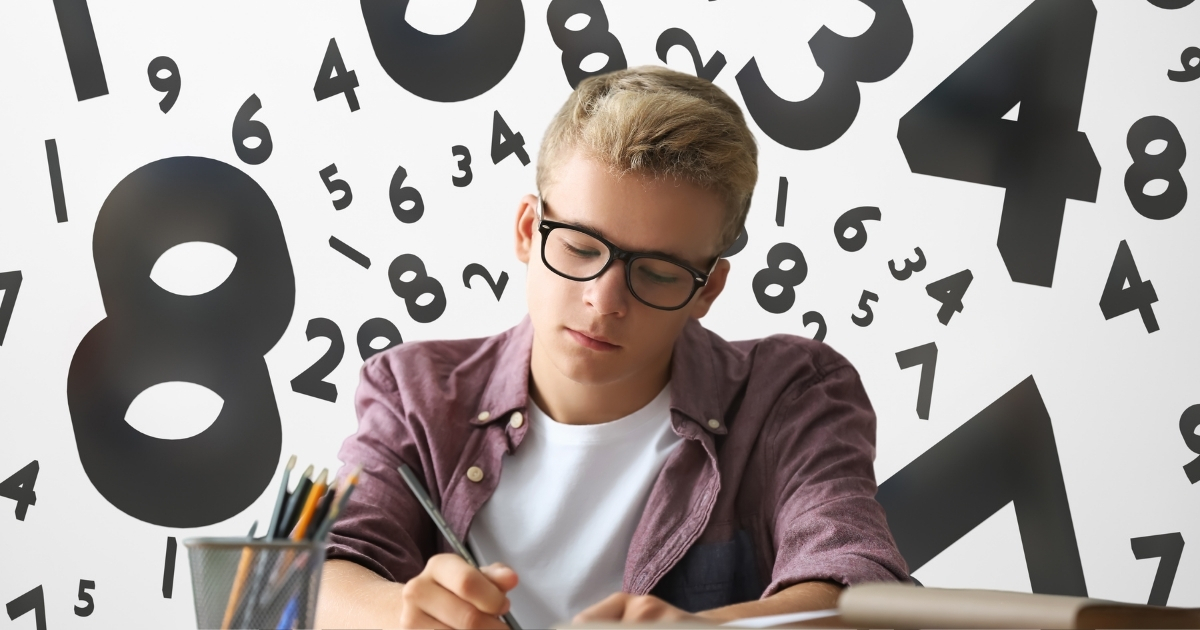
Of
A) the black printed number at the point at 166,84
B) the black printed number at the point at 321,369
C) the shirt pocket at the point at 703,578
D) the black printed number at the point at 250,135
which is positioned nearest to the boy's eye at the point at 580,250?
the shirt pocket at the point at 703,578

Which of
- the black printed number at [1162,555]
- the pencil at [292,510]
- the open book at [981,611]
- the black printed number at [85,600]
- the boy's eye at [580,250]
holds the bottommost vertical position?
the black printed number at [1162,555]

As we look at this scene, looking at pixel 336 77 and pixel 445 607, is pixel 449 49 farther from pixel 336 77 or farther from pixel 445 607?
pixel 445 607

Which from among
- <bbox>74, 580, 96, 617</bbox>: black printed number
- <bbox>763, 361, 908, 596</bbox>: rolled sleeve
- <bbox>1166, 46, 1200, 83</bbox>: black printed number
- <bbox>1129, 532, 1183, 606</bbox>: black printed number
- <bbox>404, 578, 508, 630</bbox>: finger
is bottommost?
<bbox>1129, 532, 1183, 606</bbox>: black printed number

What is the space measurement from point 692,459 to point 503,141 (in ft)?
3.04

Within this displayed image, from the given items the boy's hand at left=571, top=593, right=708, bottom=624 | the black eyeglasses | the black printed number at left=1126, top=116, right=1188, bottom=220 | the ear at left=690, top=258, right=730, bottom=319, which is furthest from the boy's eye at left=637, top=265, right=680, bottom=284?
the black printed number at left=1126, top=116, right=1188, bottom=220

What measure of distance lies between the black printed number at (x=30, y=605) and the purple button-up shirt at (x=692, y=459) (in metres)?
1.01

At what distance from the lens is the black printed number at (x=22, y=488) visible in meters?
1.85

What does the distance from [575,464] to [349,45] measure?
1096mm

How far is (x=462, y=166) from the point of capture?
1.90 m

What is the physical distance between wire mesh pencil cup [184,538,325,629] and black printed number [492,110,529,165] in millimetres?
1336

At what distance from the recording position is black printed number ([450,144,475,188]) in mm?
1894

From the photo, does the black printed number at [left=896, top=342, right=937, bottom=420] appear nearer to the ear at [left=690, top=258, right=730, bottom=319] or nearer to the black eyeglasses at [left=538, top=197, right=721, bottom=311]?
the ear at [left=690, top=258, right=730, bottom=319]

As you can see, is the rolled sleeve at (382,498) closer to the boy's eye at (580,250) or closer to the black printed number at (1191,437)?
the boy's eye at (580,250)

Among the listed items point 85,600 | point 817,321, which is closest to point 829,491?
point 817,321
